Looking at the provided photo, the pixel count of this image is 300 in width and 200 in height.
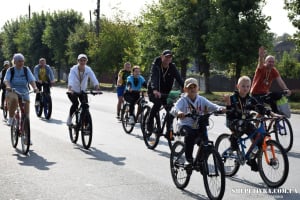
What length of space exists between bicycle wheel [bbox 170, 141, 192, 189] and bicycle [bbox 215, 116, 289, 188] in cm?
82

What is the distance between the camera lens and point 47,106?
17.1m

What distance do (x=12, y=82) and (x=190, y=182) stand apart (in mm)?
4975

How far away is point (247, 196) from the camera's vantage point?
679 centimetres

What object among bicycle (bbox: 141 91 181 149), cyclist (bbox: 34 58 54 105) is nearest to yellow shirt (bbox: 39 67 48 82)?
cyclist (bbox: 34 58 54 105)

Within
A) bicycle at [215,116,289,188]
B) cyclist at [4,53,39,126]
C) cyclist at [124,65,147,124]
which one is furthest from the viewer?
cyclist at [124,65,147,124]

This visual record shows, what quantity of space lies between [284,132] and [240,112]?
309 centimetres

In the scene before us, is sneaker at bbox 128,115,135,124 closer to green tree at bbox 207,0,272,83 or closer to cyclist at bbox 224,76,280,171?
cyclist at bbox 224,76,280,171

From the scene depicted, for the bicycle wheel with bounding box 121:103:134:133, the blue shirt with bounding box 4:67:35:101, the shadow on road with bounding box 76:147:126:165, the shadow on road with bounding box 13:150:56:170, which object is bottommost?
the shadow on road with bounding box 13:150:56:170

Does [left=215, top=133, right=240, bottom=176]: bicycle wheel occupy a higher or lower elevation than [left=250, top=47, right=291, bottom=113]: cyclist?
lower

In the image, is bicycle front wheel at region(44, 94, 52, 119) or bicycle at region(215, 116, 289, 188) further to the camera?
bicycle front wheel at region(44, 94, 52, 119)

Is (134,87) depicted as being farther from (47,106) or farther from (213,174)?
(213,174)

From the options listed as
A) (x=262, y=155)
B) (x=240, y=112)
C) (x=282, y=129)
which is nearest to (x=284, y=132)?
(x=282, y=129)

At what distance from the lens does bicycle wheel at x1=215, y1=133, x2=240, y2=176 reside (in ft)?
25.4

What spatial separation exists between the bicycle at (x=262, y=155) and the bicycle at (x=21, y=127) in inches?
150
